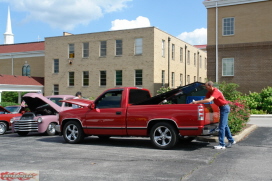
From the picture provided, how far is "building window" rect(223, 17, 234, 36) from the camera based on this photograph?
28.8m

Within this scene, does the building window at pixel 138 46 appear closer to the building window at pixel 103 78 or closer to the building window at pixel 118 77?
the building window at pixel 118 77

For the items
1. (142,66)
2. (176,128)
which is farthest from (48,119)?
(142,66)

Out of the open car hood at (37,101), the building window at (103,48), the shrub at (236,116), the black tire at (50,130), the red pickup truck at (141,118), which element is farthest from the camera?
the building window at (103,48)

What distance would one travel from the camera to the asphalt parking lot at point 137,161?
22.2 ft

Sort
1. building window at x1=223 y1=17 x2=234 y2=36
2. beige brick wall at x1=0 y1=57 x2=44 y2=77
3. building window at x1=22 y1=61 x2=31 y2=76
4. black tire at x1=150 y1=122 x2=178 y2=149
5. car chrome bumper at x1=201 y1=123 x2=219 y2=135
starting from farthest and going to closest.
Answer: building window at x1=22 y1=61 x2=31 y2=76
beige brick wall at x1=0 y1=57 x2=44 y2=77
building window at x1=223 y1=17 x2=234 y2=36
black tire at x1=150 y1=122 x2=178 y2=149
car chrome bumper at x1=201 y1=123 x2=219 y2=135

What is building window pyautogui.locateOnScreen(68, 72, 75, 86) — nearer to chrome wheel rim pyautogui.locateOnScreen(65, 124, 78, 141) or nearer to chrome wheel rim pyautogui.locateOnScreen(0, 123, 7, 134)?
chrome wheel rim pyautogui.locateOnScreen(0, 123, 7, 134)

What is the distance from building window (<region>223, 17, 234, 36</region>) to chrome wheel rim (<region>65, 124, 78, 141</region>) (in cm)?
2061

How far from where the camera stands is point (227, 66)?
2902 centimetres

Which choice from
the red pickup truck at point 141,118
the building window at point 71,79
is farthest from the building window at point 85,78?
the red pickup truck at point 141,118

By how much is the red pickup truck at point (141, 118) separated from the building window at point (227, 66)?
61.1 feet

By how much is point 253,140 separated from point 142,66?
25966 millimetres

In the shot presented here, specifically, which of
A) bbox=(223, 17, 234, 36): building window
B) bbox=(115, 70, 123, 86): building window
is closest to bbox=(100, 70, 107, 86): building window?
bbox=(115, 70, 123, 86): building window

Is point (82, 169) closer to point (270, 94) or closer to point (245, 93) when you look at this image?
point (270, 94)

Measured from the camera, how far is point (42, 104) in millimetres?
14625
